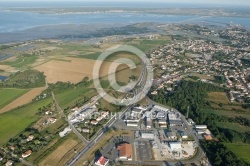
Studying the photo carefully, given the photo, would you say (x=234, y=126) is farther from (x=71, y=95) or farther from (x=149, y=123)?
(x=71, y=95)

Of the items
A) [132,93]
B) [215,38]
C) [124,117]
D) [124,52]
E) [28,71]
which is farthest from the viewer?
[215,38]

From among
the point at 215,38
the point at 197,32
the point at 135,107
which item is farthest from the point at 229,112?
the point at 197,32

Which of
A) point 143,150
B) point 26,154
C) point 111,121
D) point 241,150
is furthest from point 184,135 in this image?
point 26,154

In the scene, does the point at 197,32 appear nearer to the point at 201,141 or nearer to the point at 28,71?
the point at 28,71

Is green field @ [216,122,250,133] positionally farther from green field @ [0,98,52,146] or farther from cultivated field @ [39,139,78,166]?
green field @ [0,98,52,146]

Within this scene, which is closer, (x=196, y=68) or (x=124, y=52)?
(x=196, y=68)

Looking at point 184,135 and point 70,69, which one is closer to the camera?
point 184,135
